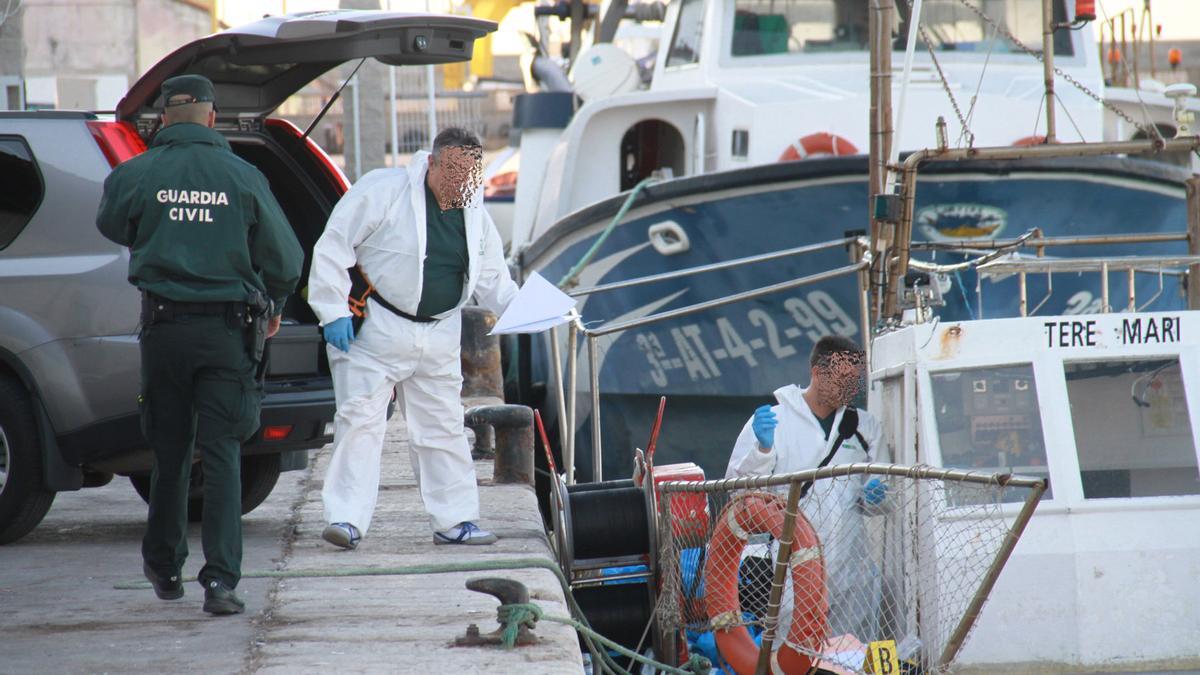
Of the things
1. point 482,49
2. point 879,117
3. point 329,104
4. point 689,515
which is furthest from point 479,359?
point 482,49

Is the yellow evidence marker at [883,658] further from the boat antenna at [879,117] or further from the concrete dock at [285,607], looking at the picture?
the boat antenna at [879,117]

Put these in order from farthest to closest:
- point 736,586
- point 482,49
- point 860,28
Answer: point 482,49, point 860,28, point 736,586

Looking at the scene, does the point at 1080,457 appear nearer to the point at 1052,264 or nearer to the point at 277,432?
the point at 1052,264

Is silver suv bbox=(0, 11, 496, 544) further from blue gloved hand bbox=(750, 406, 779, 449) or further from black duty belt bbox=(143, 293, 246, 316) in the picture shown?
blue gloved hand bbox=(750, 406, 779, 449)

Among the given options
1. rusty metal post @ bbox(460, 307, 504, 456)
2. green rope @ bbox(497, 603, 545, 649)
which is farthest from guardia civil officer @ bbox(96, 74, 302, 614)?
rusty metal post @ bbox(460, 307, 504, 456)

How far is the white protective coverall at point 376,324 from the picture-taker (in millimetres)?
5695

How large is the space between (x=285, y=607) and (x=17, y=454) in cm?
161

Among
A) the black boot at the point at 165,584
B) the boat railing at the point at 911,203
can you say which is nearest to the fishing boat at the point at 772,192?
the boat railing at the point at 911,203

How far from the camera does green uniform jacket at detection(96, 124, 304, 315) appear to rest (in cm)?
461

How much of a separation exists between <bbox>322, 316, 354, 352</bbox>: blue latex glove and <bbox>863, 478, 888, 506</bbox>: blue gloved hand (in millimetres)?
1989

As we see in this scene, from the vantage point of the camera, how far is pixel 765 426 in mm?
6137

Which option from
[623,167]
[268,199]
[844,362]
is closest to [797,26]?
[623,167]

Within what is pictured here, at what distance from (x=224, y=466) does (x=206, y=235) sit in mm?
711

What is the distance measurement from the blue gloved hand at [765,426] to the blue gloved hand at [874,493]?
619 millimetres
